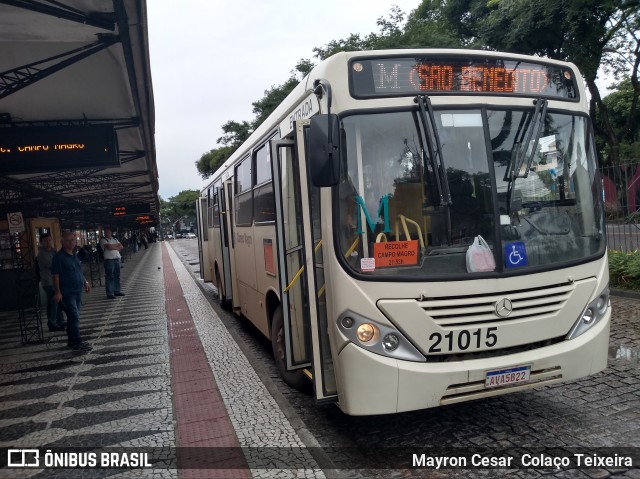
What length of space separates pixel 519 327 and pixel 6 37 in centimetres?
701

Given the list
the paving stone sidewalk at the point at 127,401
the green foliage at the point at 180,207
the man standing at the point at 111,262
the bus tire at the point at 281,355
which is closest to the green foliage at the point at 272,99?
the man standing at the point at 111,262

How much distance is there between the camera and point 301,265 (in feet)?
14.8

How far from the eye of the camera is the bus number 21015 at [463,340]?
382 cm

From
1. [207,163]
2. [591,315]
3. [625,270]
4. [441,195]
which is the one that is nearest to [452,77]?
[441,195]

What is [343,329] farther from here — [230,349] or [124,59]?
[124,59]

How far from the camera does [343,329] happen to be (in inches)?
151

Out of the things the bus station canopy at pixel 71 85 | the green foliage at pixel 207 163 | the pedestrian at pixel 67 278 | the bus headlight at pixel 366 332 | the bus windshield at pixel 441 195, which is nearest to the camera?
the bus headlight at pixel 366 332

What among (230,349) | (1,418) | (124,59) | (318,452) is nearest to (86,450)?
(1,418)

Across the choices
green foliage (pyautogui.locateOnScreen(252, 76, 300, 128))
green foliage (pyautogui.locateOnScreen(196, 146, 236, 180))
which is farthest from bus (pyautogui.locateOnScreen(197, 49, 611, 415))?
green foliage (pyautogui.locateOnScreen(196, 146, 236, 180))

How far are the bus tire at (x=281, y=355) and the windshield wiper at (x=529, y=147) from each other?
2.72 m

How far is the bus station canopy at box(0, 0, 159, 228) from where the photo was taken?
239 inches

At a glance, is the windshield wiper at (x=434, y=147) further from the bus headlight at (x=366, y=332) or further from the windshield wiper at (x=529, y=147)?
the bus headlight at (x=366, y=332)

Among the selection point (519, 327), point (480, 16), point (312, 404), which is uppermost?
point (480, 16)

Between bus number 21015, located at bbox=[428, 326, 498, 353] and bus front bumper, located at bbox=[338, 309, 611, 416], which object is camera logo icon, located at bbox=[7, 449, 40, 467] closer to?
bus front bumper, located at bbox=[338, 309, 611, 416]
